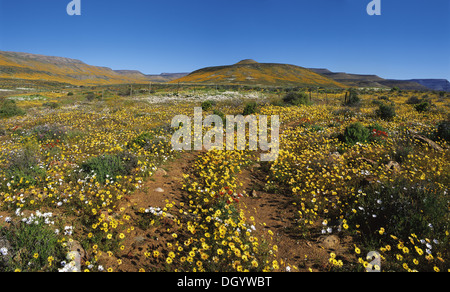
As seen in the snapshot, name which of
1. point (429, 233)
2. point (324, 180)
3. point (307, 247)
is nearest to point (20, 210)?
point (307, 247)

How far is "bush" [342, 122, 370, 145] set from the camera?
28.6 ft

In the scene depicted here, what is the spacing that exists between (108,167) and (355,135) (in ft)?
30.7

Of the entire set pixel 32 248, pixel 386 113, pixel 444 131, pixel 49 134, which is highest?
pixel 386 113

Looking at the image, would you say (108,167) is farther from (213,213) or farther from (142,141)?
(213,213)

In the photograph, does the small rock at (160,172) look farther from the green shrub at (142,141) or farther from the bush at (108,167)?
the green shrub at (142,141)

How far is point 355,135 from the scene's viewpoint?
28.9 ft

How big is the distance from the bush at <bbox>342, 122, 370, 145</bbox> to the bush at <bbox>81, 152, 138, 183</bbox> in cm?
842

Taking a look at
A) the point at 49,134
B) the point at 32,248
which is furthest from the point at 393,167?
the point at 49,134

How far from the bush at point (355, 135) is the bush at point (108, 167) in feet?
27.6

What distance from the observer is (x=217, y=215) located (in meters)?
4.20

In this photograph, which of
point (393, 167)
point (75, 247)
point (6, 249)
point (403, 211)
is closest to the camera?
point (6, 249)

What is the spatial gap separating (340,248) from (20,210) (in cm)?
631

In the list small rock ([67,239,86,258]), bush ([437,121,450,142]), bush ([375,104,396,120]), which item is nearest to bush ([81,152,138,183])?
small rock ([67,239,86,258])

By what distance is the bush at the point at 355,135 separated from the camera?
872 centimetres
